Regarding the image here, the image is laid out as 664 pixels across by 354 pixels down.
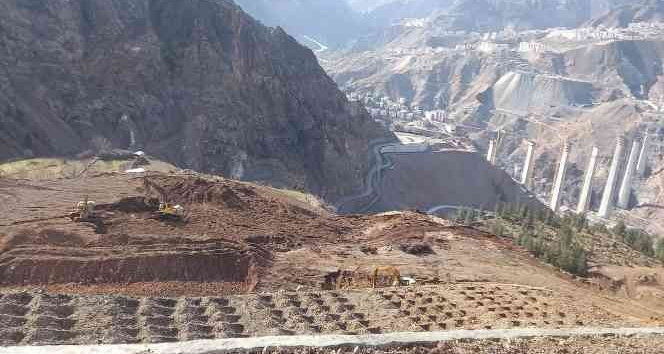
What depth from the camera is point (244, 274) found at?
1688 centimetres

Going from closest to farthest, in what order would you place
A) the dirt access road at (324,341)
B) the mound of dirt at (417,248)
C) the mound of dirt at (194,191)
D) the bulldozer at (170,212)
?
the dirt access road at (324,341)
the bulldozer at (170,212)
the mound of dirt at (417,248)
the mound of dirt at (194,191)

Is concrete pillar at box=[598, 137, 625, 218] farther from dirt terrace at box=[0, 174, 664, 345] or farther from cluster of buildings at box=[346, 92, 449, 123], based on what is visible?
dirt terrace at box=[0, 174, 664, 345]

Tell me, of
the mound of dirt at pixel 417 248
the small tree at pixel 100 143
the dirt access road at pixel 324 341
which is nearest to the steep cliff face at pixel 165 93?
the small tree at pixel 100 143

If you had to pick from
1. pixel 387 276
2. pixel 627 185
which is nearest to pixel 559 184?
pixel 627 185

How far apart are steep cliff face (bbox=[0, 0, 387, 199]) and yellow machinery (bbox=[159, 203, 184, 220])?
22.3 meters

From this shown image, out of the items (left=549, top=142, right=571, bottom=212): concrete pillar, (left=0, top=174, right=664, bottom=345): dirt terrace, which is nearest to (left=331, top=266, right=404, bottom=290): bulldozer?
(left=0, top=174, right=664, bottom=345): dirt terrace

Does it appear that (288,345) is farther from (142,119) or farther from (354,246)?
(142,119)

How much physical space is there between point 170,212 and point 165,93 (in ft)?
113

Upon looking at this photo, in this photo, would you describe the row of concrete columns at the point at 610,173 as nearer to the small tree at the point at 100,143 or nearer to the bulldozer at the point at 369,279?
the small tree at the point at 100,143

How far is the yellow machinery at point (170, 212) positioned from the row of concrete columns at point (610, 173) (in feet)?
278

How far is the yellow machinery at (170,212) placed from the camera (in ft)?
67.3

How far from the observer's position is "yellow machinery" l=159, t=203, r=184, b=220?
808 inches

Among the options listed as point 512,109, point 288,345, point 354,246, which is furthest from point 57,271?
point 512,109

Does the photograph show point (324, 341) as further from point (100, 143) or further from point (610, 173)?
point (610, 173)
